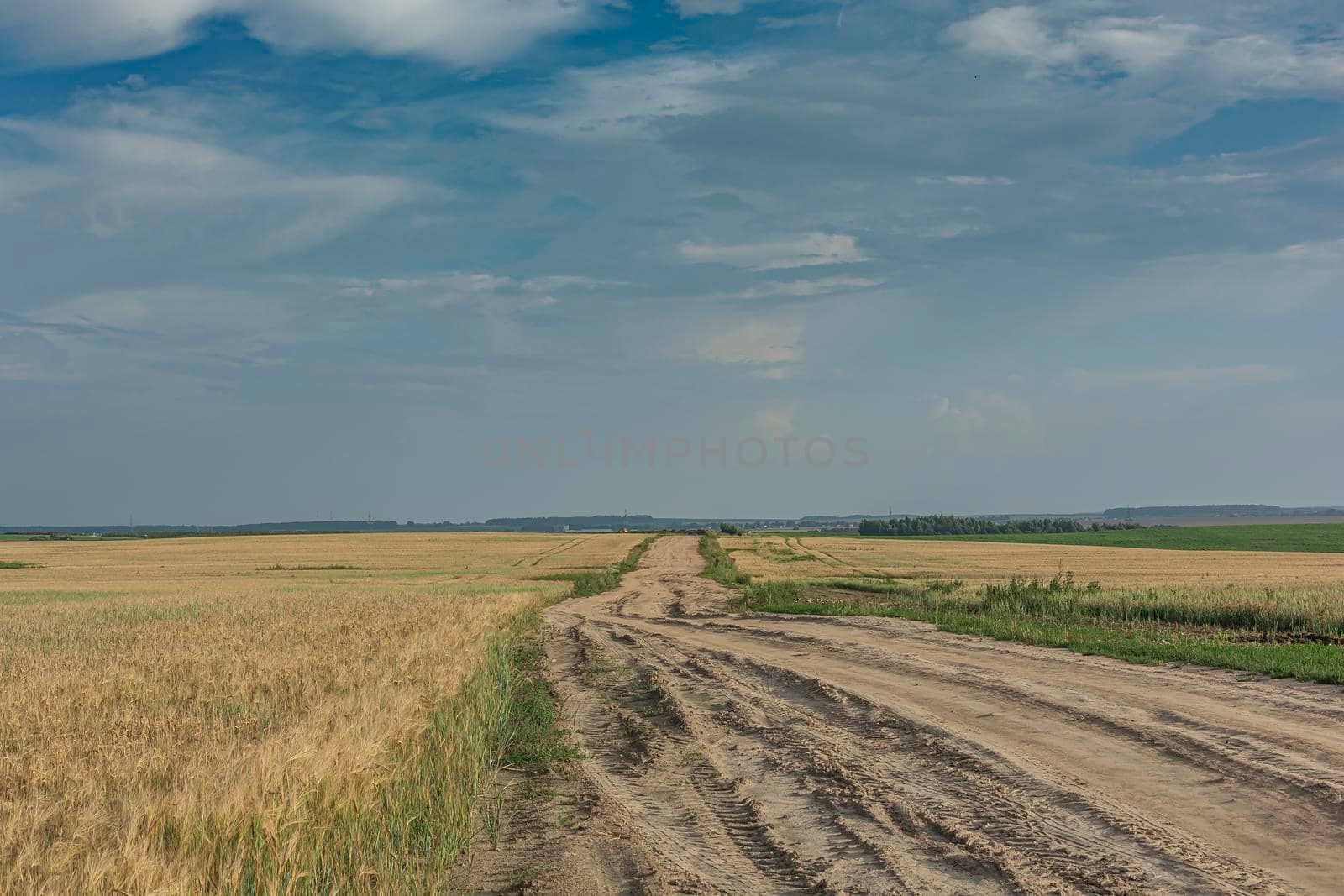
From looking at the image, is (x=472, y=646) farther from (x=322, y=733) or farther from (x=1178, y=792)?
(x=1178, y=792)

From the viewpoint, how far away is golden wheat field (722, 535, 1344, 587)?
47906 mm

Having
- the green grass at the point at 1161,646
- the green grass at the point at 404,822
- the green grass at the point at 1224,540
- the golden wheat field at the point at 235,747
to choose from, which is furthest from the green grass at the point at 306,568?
the green grass at the point at 1224,540

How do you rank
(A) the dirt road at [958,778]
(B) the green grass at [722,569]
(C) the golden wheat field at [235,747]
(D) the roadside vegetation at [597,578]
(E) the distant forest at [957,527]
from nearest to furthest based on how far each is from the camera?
(C) the golden wheat field at [235,747], (A) the dirt road at [958,778], (D) the roadside vegetation at [597,578], (B) the green grass at [722,569], (E) the distant forest at [957,527]

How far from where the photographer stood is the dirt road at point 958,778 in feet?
22.5

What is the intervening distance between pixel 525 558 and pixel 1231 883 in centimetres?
7273

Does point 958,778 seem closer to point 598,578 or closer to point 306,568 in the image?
point 598,578

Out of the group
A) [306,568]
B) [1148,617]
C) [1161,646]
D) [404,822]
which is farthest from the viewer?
[306,568]

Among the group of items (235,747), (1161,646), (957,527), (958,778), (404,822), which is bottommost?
(957,527)

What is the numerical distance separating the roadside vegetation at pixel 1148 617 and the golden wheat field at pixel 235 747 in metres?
11.5

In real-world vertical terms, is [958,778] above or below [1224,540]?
above

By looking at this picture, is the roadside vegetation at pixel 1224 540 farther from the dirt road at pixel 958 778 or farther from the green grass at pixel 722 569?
the dirt road at pixel 958 778

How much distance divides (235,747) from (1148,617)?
24706 millimetres

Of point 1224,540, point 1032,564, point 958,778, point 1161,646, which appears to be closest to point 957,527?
point 1224,540

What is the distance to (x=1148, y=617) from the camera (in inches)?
1030
